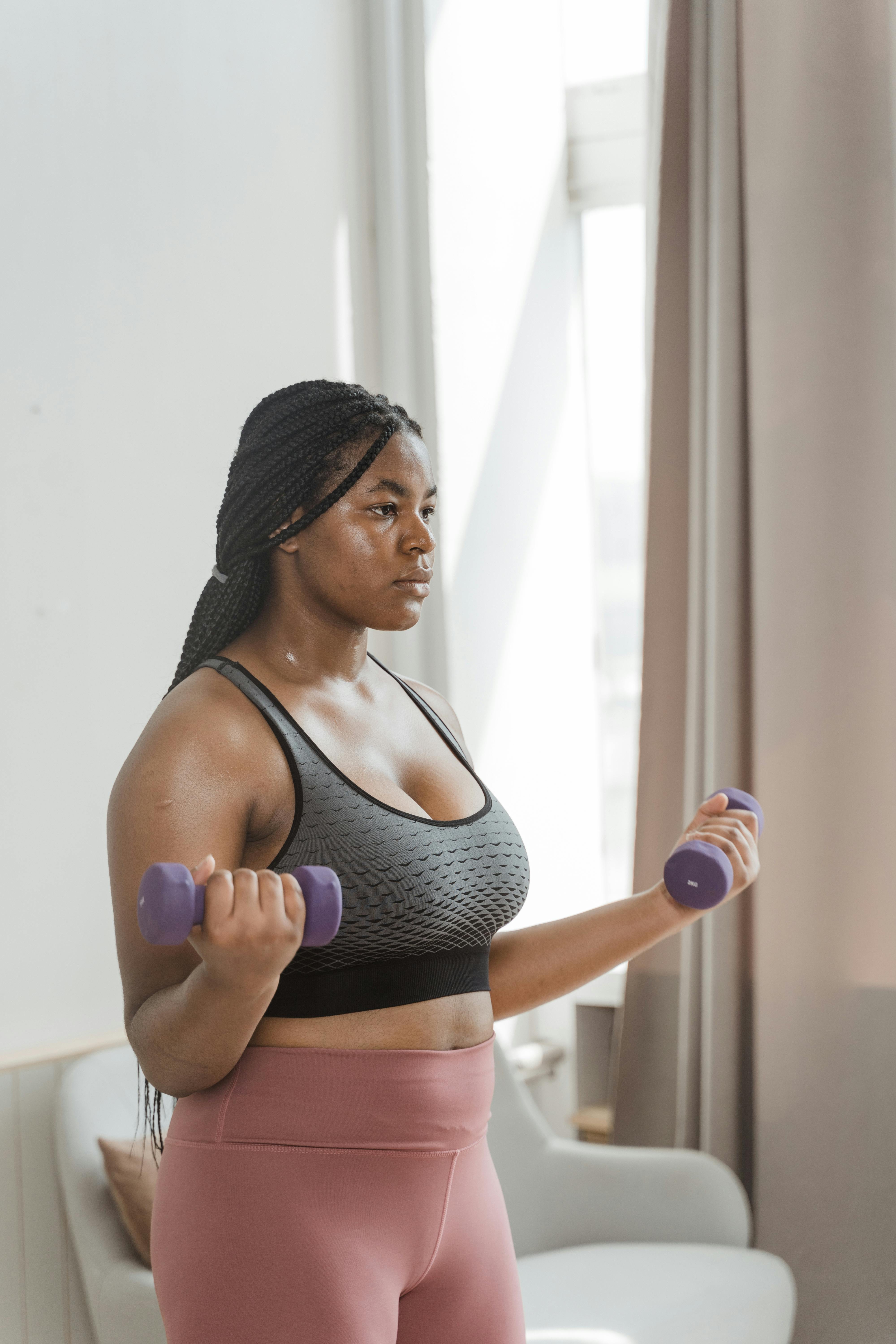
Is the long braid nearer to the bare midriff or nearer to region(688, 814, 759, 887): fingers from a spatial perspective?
the bare midriff

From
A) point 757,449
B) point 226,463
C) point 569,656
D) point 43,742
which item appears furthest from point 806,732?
point 43,742

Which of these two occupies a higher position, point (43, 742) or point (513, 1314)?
point (43, 742)

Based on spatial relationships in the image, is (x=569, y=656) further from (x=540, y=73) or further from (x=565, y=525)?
(x=540, y=73)

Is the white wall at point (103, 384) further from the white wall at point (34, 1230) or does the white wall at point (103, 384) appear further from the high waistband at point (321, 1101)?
the high waistband at point (321, 1101)

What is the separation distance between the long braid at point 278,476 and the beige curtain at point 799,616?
1.24m

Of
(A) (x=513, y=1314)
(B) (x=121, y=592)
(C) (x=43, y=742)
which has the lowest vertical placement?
(A) (x=513, y=1314)

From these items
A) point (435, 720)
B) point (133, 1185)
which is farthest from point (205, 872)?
point (133, 1185)

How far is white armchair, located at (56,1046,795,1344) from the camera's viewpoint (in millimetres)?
1572

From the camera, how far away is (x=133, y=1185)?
61.4 inches

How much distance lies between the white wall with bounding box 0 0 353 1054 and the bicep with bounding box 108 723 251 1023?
2.91ft

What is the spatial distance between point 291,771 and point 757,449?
1.48 m

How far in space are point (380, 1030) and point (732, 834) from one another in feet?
1.20

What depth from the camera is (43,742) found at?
5.79 ft

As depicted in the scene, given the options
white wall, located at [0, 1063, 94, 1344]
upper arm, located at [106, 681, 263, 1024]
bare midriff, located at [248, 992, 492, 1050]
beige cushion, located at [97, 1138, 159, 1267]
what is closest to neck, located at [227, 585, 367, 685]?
upper arm, located at [106, 681, 263, 1024]
